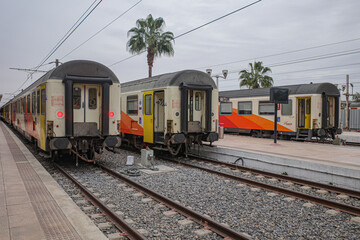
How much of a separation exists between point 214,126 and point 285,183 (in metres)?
4.66

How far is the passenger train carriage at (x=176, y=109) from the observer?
1157cm

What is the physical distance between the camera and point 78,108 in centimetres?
988

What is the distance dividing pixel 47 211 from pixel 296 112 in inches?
586

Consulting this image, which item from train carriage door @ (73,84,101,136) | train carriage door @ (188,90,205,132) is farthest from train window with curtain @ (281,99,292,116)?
train carriage door @ (73,84,101,136)

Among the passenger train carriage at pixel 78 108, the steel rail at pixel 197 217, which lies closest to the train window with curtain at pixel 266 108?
the passenger train carriage at pixel 78 108

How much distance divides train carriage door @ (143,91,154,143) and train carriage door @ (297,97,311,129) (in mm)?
9131

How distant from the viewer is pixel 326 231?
5.04 m

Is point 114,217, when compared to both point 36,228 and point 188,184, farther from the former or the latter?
point 188,184

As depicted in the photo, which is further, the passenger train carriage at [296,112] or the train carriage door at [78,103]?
the passenger train carriage at [296,112]

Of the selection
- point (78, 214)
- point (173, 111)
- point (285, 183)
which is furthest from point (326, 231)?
point (173, 111)

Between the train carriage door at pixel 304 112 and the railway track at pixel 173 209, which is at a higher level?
the train carriage door at pixel 304 112

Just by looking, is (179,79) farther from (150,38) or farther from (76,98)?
(150,38)

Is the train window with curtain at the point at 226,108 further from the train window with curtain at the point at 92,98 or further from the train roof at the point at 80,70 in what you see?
the train window with curtain at the point at 92,98

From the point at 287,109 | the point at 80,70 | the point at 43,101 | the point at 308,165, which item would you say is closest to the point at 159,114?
the point at 80,70
